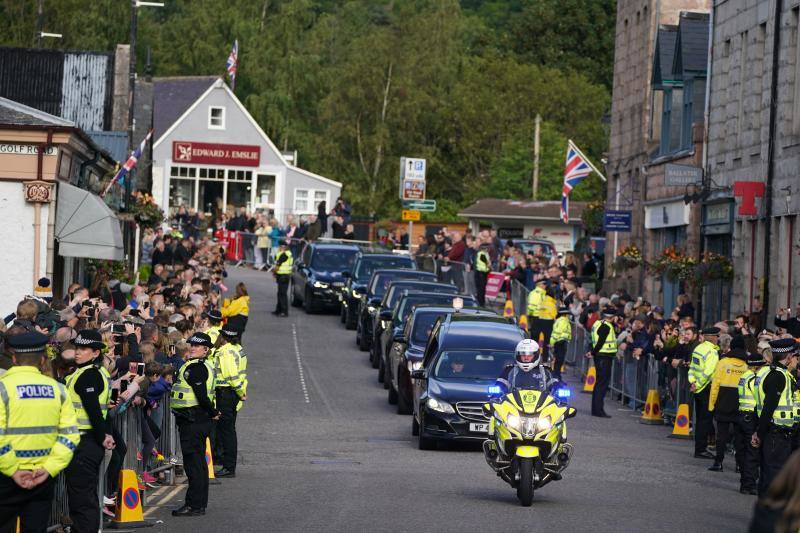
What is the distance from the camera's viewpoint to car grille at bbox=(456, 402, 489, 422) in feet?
67.8

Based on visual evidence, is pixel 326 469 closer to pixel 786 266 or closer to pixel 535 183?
pixel 786 266

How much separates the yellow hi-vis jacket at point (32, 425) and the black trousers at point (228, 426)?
7.44 metres

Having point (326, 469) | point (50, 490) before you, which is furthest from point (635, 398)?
point (50, 490)

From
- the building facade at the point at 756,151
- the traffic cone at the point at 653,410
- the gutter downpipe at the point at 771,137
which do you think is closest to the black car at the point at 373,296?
the building facade at the point at 756,151

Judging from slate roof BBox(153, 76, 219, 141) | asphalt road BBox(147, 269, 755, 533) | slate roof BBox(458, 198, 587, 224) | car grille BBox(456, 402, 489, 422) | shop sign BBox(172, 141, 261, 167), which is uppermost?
slate roof BBox(153, 76, 219, 141)

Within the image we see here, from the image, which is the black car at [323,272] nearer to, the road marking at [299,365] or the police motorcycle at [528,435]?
the road marking at [299,365]

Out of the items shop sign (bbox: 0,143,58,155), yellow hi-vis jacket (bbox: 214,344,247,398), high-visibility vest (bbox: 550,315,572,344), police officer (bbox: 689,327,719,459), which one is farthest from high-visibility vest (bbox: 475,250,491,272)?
yellow hi-vis jacket (bbox: 214,344,247,398)

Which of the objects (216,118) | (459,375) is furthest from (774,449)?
(216,118)

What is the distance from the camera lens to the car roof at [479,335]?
22484 millimetres

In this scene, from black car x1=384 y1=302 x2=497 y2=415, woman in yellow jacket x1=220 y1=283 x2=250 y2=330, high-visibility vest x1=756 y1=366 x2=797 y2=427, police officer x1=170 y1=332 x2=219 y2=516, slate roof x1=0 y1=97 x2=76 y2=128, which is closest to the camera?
police officer x1=170 y1=332 x2=219 y2=516

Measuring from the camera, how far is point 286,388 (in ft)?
94.8

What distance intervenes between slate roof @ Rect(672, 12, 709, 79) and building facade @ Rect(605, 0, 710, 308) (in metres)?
0.03

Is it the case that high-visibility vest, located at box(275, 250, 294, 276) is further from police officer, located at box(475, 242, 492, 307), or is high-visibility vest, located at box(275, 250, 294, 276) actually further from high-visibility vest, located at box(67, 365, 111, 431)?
high-visibility vest, located at box(67, 365, 111, 431)

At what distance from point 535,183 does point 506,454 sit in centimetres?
5909
